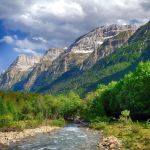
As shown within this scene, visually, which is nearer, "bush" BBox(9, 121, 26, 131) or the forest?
the forest

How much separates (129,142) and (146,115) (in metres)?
48.4

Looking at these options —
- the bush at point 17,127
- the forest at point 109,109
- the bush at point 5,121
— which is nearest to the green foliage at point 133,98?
the forest at point 109,109

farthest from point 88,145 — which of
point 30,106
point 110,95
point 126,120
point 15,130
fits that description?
point 30,106

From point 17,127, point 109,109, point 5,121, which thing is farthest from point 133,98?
point 5,121

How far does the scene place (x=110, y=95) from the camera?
166m

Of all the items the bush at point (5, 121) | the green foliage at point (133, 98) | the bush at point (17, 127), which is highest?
the green foliage at point (133, 98)

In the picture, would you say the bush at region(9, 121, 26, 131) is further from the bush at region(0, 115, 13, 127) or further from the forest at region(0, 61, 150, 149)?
the bush at region(0, 115, 13, 127)

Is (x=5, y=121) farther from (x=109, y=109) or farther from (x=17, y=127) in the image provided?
(x=109, y=109)

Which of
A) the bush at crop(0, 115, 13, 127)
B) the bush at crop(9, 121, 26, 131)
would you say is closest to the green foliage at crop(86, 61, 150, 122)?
the bush at crop(9, 121, 26, 131)

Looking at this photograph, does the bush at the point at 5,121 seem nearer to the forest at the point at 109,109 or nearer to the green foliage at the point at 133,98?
the forest at the point at 109,109

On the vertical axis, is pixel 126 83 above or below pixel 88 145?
above

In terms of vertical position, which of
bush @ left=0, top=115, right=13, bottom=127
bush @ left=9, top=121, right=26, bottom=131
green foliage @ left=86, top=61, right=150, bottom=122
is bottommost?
bush @ left=9, top=121, right=26, bottom=131

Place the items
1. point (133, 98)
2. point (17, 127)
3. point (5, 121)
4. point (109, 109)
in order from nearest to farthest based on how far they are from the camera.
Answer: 1. point (17, 127)
2. point (133, 98)
3. point (5, 121)
4. point (109, 109)

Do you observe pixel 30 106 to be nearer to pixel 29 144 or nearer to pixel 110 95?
pixel 110 95
